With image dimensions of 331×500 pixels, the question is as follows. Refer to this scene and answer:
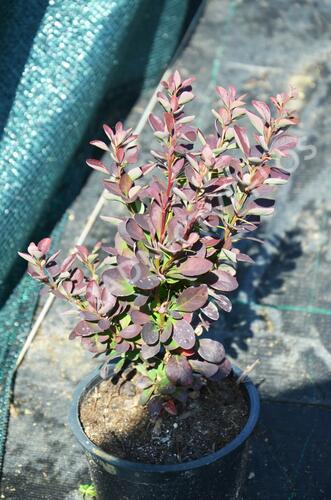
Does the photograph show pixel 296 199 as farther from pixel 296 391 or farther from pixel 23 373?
pixel 23 373

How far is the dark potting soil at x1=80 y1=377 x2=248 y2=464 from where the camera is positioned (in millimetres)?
1789

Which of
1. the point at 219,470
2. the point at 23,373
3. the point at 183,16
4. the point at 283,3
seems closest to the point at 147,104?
the point at 183,16

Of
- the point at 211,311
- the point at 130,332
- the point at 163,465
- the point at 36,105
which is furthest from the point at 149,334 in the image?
the point at 36,105

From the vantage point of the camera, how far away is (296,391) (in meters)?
2.42

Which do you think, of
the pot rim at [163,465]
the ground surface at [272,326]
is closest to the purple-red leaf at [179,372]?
the pot rim at [163,465]

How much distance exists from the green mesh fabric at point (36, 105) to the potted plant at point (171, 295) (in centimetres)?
71

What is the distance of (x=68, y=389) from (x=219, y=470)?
2.86 ft

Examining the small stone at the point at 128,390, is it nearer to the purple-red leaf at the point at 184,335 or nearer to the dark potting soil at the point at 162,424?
the dark potting soil at the point at 162,424

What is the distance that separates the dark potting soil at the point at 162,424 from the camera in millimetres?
1789

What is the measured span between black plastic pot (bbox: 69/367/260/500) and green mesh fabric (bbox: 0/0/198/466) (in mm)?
681

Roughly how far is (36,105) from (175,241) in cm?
137

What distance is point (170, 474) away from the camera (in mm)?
1698

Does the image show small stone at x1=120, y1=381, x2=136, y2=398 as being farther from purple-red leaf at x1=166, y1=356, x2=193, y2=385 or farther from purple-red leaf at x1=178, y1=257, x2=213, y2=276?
purple-red leaf at x1=178, y1=257, x2=213, y2=276

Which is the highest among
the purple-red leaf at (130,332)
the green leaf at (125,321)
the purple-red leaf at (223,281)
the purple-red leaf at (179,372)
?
the purple-red leaf at (223,281)
